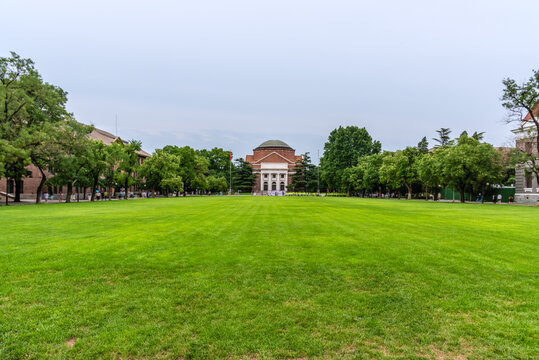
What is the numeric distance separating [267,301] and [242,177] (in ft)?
342

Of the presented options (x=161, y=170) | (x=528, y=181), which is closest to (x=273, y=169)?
(x=161, y=170)

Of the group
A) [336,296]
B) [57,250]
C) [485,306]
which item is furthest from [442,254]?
[57,250]

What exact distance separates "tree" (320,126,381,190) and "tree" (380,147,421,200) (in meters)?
22.7

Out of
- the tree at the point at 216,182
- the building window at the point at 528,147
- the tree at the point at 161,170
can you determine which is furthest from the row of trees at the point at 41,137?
the building window at the point at 528,147

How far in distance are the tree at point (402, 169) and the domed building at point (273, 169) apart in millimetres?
60874

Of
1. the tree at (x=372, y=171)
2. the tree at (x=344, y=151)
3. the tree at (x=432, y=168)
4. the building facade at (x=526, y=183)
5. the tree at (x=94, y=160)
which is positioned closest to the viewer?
the tree at (x=94, y=160)

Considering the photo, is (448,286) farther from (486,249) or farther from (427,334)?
(486,249)

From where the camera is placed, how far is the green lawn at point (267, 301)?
356cm

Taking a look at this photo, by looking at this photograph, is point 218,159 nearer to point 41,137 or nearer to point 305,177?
point 305,177

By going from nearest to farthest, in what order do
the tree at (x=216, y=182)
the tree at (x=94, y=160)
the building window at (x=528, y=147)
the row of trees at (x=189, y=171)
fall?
the tree at (x=94, y=160) → the building window at (x=528, y=147) → the row of trees at (x=189, y=171) → the tree at (x=216, y=182)

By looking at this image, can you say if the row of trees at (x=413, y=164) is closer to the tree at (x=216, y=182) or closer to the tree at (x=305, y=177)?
the tree at (x=305, y=177)

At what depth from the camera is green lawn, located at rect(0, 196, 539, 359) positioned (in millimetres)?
3564

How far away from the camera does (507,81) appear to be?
119ft

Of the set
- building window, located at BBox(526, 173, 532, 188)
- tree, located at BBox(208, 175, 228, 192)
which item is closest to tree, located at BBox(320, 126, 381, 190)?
tree, located at BBox(208, 175, 228, 192)
